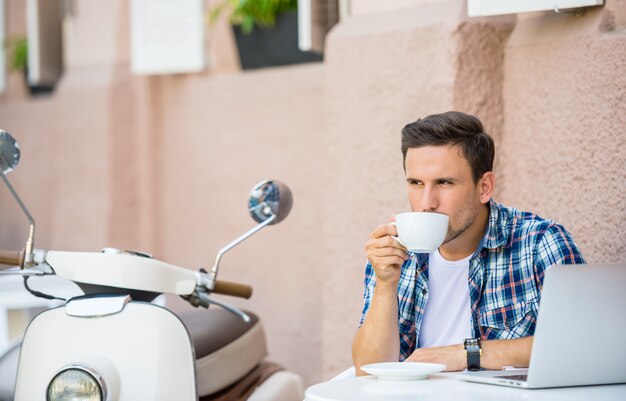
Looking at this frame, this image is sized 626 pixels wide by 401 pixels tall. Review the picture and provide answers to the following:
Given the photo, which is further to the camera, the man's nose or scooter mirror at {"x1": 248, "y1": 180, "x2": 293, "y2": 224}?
scooter mirror at {"x1": 248, "y1": 180, "x2": 293, "y2": 224}

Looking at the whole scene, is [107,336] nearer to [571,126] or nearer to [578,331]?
[578,331]

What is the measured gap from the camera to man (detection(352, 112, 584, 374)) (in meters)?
2.48

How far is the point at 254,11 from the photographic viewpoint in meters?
4.96

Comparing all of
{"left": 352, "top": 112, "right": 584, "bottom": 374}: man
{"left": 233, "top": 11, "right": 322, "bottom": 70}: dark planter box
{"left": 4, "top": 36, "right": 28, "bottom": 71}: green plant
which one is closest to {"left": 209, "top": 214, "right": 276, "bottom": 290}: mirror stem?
{"left": 352, "top": 112, "right": 584, "bottom": 374}: man

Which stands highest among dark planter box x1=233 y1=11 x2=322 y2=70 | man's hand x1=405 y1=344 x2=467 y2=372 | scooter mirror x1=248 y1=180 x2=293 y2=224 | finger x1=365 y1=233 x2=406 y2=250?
dark planter box x1=233 y1=11 x2=322 y2=70

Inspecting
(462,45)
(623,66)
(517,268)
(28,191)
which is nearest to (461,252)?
(517,268)

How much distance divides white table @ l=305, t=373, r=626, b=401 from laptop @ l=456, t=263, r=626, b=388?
0.02 metres

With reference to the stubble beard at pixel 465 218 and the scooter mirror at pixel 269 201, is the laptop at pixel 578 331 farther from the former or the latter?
the scooter mirror at pixel 269 201

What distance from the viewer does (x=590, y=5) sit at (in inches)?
123

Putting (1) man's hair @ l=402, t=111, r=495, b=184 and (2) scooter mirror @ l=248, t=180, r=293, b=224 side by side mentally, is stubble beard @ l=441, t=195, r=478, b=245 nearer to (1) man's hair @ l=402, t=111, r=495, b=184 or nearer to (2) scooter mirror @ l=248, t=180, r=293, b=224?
(1) man's hair @ l=402, t=111, r=495, b=184

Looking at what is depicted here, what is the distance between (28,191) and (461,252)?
404cm

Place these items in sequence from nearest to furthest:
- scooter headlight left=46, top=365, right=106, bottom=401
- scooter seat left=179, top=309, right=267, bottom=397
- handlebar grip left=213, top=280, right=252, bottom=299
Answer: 1. scooter headlight left=46, top=365, right=106, bottom=401
2. handlebar grip left=213, top=280, right=252, bottom=299
3. scooter seat left=179, top=309, right=267, bottom=397

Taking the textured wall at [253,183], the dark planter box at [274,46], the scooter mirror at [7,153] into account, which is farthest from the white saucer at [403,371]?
the dark planter box at [274,46]

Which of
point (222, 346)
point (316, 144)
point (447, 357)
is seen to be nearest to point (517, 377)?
point (447, 357)
